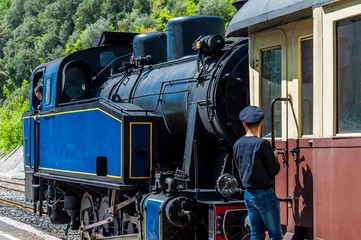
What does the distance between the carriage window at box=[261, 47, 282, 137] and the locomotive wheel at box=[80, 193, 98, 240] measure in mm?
4784

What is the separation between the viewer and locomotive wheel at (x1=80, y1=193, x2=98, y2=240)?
9.75 meters

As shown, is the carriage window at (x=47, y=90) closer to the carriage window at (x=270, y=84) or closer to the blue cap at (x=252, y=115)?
the carriage window at (x=270, y=84)

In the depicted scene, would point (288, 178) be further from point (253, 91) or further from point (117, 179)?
point (117, 179)

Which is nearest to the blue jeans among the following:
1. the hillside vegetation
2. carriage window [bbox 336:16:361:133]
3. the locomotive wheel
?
carriage window [bbox 336:16:361:133]

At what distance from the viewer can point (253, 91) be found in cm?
584

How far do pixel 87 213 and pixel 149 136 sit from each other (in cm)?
280

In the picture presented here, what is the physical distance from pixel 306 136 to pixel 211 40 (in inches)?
96.9

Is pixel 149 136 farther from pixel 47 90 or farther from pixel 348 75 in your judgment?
pixel 348 75

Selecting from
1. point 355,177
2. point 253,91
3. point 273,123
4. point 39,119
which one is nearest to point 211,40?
point 253,91

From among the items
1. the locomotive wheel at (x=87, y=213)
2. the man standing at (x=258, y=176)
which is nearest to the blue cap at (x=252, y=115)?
the man standing at (x=258, y=176)

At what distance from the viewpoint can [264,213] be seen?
5.21 meters

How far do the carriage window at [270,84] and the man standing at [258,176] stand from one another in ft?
0.87

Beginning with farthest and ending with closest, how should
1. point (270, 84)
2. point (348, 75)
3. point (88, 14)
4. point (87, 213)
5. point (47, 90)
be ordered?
point (88, 14)
point (47, 90)
point (87, 213)
point (270, 84)
point (348, 75)

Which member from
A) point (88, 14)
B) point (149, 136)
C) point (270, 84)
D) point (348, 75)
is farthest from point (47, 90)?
point (88, 14)
